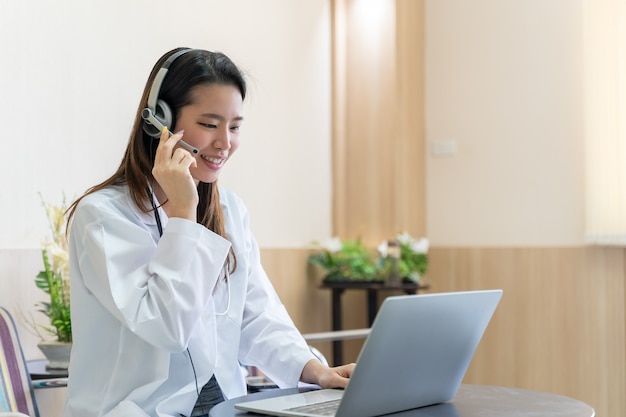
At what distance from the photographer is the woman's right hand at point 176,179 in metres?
1.79

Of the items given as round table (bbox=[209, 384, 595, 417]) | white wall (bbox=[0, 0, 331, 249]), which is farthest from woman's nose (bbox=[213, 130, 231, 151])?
round table (bbox=[209, 384, 595, 417])

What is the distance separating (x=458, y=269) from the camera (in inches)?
201

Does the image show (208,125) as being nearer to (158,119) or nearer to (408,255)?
(158,119)

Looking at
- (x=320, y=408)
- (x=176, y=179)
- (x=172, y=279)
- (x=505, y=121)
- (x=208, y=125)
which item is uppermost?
(x=505, y=121)

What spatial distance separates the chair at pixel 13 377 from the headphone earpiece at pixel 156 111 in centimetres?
81

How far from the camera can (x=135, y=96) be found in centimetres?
339

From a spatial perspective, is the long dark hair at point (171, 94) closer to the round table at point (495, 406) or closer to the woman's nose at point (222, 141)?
the woman's nose at point (222, 141)

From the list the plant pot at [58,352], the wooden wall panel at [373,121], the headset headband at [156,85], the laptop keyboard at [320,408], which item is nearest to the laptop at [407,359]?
the laptop keyboard at [320,408]

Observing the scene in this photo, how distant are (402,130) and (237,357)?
3166mm

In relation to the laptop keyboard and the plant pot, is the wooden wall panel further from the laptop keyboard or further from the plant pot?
the laptop keyboard

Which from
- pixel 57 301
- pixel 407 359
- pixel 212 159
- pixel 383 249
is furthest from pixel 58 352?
pixel 383 249

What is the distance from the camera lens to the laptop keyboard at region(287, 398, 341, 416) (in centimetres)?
149

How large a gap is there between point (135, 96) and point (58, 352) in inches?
47.1

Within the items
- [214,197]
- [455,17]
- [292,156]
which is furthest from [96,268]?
[455,17]
